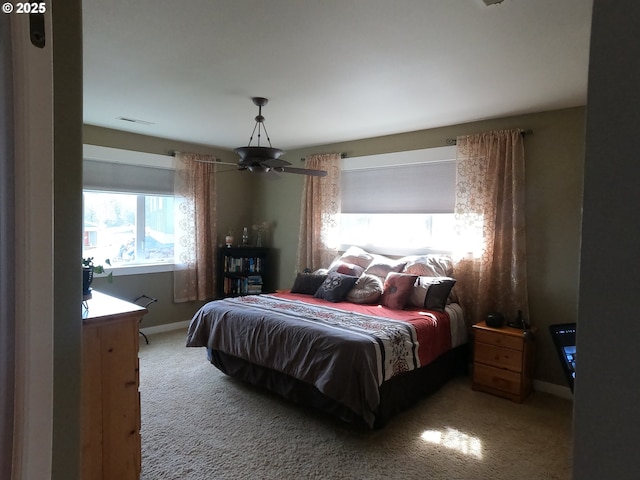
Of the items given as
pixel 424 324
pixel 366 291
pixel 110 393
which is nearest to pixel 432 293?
pixel 424 324

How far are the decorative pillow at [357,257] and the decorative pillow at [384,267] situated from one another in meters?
0.10

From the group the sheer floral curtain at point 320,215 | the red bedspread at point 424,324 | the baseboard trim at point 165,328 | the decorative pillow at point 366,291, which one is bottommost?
the baseboard trim at point 165,328

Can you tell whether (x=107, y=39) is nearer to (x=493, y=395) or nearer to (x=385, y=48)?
(x=385, y=48)

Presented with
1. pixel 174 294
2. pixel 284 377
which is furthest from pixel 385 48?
pixel 174 294

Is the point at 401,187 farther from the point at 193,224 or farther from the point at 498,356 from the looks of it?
the point at 193,224

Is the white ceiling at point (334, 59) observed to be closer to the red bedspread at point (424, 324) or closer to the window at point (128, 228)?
the window at point (128, 228)

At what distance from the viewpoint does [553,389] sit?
324cm

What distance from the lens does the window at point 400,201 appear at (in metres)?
3.91

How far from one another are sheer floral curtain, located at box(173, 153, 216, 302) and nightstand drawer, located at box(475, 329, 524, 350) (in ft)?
11.5

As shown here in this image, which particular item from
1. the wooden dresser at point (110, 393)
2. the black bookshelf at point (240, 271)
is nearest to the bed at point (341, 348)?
the wooden dresser at point (110, 393)

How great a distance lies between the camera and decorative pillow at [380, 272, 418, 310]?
3.41 metres

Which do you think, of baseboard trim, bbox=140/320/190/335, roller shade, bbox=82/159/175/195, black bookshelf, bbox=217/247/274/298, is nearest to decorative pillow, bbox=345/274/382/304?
black bookshelf, bbox=217/247/274/298

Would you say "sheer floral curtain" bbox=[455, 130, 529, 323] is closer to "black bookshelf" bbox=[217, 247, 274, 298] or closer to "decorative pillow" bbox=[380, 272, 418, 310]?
"decorative pillow" bbox=[380, 272, 418, 310]

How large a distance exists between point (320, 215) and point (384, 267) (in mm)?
1256
